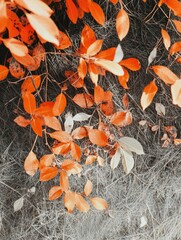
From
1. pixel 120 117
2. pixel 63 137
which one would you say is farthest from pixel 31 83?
pixel 120 117

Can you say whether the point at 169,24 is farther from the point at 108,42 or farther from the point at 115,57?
the point at 115,57

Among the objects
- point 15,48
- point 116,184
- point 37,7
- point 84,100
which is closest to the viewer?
point 37,7

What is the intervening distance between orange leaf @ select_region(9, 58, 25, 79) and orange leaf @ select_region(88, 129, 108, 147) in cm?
23

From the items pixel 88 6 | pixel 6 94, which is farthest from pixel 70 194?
pixel 88 6

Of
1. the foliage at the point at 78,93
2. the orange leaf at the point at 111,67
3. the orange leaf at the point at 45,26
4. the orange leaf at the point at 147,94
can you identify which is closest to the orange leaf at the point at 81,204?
the foliage at the point at 78,93

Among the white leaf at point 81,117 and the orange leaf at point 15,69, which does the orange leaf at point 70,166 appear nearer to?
the white leaf at point 81,117

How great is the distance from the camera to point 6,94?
0.95 meters

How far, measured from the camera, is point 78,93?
94 cm

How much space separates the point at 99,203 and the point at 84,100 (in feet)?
0.97

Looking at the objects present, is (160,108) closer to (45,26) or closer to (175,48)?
(175,48)

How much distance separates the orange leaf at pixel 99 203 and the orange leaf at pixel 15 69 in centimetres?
40

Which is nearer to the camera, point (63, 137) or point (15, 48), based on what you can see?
point (15, 48)

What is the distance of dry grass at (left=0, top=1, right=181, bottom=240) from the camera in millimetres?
943

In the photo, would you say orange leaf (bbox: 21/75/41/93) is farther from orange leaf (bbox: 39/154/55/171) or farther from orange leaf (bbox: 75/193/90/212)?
orange leaf (bbox: 75/193/90/212)
